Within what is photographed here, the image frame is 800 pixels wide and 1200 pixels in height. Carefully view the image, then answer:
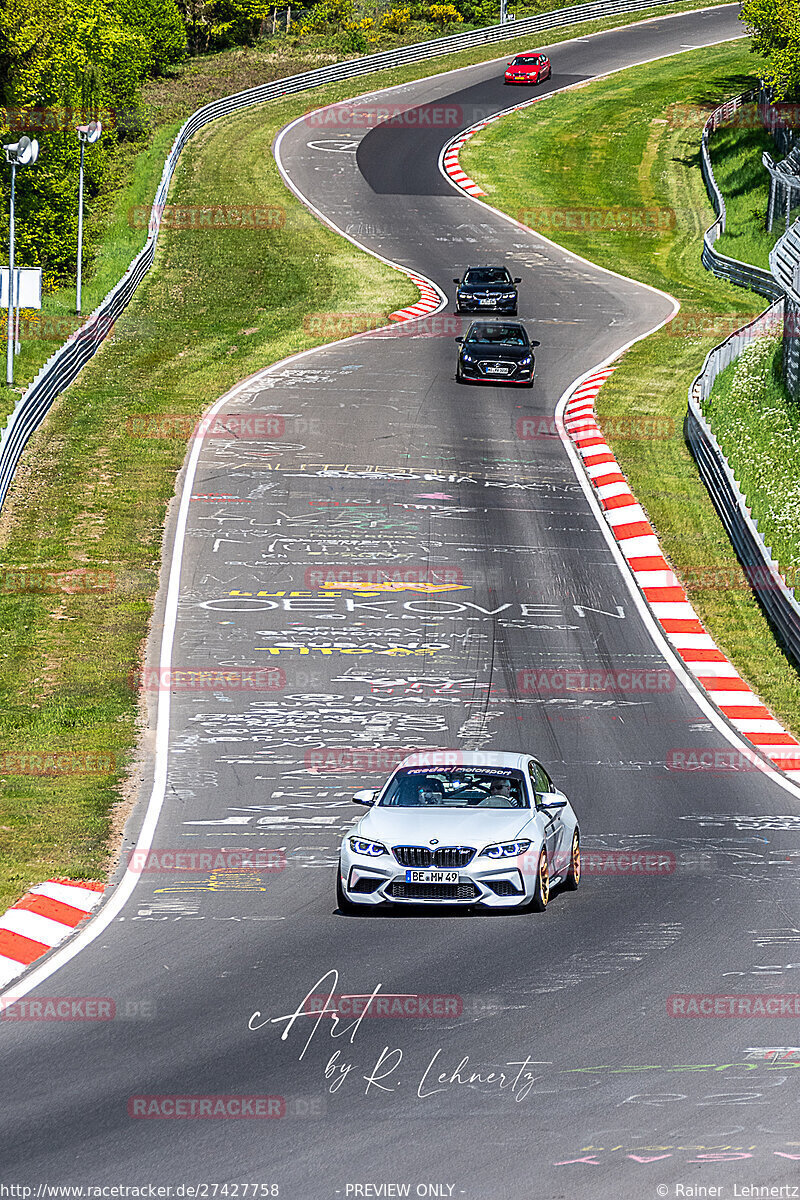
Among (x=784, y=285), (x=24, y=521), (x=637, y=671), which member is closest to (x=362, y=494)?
(x=24, y=521)

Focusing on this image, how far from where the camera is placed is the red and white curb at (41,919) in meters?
12.1

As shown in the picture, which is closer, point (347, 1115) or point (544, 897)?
point (347, 1115)

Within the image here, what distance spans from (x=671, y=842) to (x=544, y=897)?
2.76m

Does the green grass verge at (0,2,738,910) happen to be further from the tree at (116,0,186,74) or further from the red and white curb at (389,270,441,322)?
the tree at (116,0,186,74)

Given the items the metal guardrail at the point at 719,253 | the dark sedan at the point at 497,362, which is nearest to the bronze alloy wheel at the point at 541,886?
the dark sedan at the point at 497,362

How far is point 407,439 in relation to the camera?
112 ft

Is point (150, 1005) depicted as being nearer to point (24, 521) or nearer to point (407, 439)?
point (24, 521)

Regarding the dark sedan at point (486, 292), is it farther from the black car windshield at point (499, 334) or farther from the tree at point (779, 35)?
the tree at point (779, 35)

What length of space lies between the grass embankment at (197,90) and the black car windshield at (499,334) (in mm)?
12248

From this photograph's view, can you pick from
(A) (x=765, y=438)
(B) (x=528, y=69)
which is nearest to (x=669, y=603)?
(A) (x=765, y=438)

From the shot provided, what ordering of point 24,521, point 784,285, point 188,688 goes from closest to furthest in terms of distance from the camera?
1. point 188,688
2. point 24,521
3. point 784,285

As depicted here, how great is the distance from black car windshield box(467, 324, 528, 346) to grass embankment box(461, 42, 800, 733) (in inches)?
100

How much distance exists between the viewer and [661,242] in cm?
6031

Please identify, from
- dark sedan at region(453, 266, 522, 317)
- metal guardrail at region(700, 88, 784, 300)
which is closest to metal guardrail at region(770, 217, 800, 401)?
metal guardrail at region(700, 88, 784, 300)
